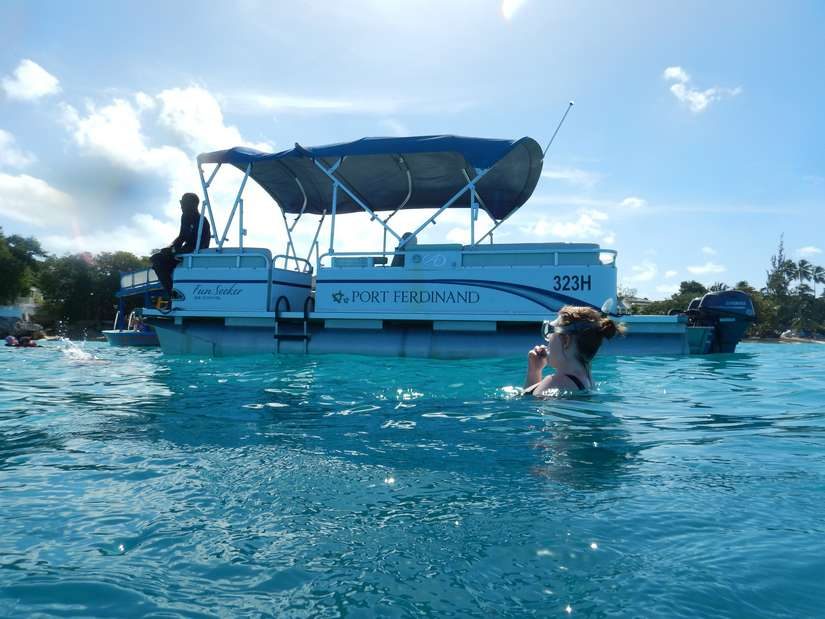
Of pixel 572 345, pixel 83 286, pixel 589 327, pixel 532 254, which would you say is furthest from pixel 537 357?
pixel 83 286

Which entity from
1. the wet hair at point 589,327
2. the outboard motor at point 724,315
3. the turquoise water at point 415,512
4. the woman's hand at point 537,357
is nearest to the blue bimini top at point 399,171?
the outboard motor at point 724,315

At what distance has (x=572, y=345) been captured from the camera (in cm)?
426

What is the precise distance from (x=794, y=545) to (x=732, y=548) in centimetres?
20

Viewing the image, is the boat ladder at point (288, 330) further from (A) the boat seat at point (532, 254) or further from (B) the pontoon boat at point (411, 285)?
(A) the boat seat at point (532, 254)

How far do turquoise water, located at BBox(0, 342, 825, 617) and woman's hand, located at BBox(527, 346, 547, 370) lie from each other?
0.35 meters

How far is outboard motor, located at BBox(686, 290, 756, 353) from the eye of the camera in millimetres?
11000

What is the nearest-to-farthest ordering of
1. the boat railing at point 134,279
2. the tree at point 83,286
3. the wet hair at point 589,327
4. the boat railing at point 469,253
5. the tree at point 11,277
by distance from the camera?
the wet hair at point 589,327 < the boat railing at point 469,253 < the boat railing at point 134,279 < the tree at point 11,277 < the tree at point 83,286

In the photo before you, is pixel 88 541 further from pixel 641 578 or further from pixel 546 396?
pixel 546 396

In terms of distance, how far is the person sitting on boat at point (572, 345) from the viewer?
4078mm

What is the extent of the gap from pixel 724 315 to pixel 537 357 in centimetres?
811

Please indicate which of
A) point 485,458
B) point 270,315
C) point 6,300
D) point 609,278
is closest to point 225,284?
point 270,315

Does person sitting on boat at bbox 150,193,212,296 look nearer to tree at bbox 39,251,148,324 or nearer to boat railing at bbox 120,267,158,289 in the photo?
boat railing at bbox 120,267,158,289

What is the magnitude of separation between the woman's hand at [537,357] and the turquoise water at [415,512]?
0.35 metres

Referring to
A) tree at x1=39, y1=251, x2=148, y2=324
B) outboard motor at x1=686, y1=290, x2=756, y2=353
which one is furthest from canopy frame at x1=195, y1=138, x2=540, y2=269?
tree at x1=39, y1=251, x2=148, y2=324
